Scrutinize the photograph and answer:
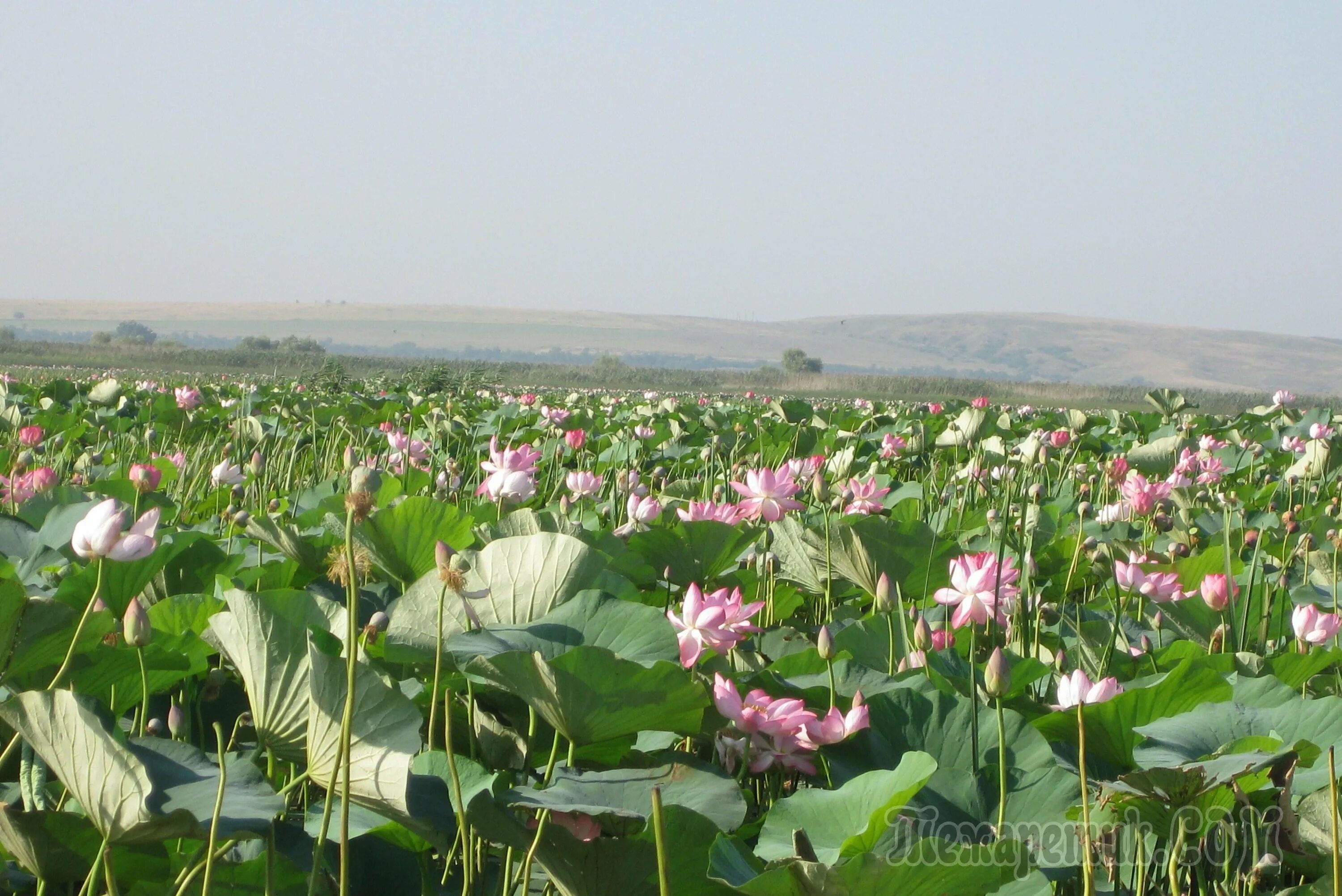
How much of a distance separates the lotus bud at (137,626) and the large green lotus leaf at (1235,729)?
973mm

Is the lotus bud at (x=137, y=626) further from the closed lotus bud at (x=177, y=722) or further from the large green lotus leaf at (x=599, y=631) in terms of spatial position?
the large green lotus leaf at (x=599, y=631)

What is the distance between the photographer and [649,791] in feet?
3.31

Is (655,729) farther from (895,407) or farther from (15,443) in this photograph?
(895,407)

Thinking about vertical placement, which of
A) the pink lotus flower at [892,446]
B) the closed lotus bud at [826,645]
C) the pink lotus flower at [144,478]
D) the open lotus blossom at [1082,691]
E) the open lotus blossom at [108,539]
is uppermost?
the open lotus blossom at [108,539]

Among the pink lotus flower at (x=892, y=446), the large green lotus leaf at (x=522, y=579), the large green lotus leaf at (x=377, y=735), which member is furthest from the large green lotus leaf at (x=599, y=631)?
the pink lotus flower at (x=892, y=446)

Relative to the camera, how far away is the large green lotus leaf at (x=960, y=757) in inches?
42.1

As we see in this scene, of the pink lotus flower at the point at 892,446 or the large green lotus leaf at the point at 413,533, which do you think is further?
the pink lotus flower at the point at 892,446

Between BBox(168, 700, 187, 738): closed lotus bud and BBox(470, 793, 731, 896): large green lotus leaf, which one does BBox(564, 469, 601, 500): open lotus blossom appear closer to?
BBox(168, 700, 187, 738): closed lotus bud

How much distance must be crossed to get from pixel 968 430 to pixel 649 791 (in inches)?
138

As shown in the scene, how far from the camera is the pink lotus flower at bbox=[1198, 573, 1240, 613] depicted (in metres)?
1.68

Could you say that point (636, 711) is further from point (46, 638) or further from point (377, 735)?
point (46, 638)

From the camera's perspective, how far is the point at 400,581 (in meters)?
1.75

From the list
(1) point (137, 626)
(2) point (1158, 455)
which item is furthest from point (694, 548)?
(2) point (1158, 455)

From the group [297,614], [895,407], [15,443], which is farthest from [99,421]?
[895,407]
